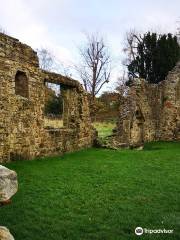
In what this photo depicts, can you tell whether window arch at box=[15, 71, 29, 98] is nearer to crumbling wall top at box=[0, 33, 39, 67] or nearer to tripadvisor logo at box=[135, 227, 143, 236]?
crumbling wall top at box=[0, 33, 39, 67]

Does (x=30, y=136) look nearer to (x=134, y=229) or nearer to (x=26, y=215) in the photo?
(x=26, y=215)

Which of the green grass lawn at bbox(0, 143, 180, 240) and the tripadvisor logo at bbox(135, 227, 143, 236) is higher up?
the green grass lawn at bbox(0, 143, 180, 240)

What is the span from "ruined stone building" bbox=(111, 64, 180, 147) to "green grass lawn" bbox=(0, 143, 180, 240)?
721 centimetres

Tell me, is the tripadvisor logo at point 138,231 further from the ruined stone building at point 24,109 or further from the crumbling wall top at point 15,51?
the crumbling wall top at point 15,51

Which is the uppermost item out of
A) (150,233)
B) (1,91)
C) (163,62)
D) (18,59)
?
(163,62)

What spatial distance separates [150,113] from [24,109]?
10.3 meters

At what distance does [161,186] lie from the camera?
880 centimetres

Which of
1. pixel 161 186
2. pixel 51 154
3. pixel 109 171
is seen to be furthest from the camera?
pixel 51 154

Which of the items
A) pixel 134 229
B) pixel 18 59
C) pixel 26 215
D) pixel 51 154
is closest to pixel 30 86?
pixel 18 59

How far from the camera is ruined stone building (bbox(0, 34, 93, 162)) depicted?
11500 mm

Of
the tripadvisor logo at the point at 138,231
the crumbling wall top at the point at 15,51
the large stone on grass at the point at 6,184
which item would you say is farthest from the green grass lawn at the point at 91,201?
the crumbling wall top at the point at 15,51

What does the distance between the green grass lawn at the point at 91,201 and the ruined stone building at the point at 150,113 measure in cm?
721

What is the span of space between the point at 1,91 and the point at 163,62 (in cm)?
1766

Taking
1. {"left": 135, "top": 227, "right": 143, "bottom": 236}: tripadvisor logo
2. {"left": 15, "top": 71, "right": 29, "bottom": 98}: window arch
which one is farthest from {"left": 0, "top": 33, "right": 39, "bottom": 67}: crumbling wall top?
{"left": 135, "top": 227, "right": 143, "bottom": 236}: tripadvisor logo
